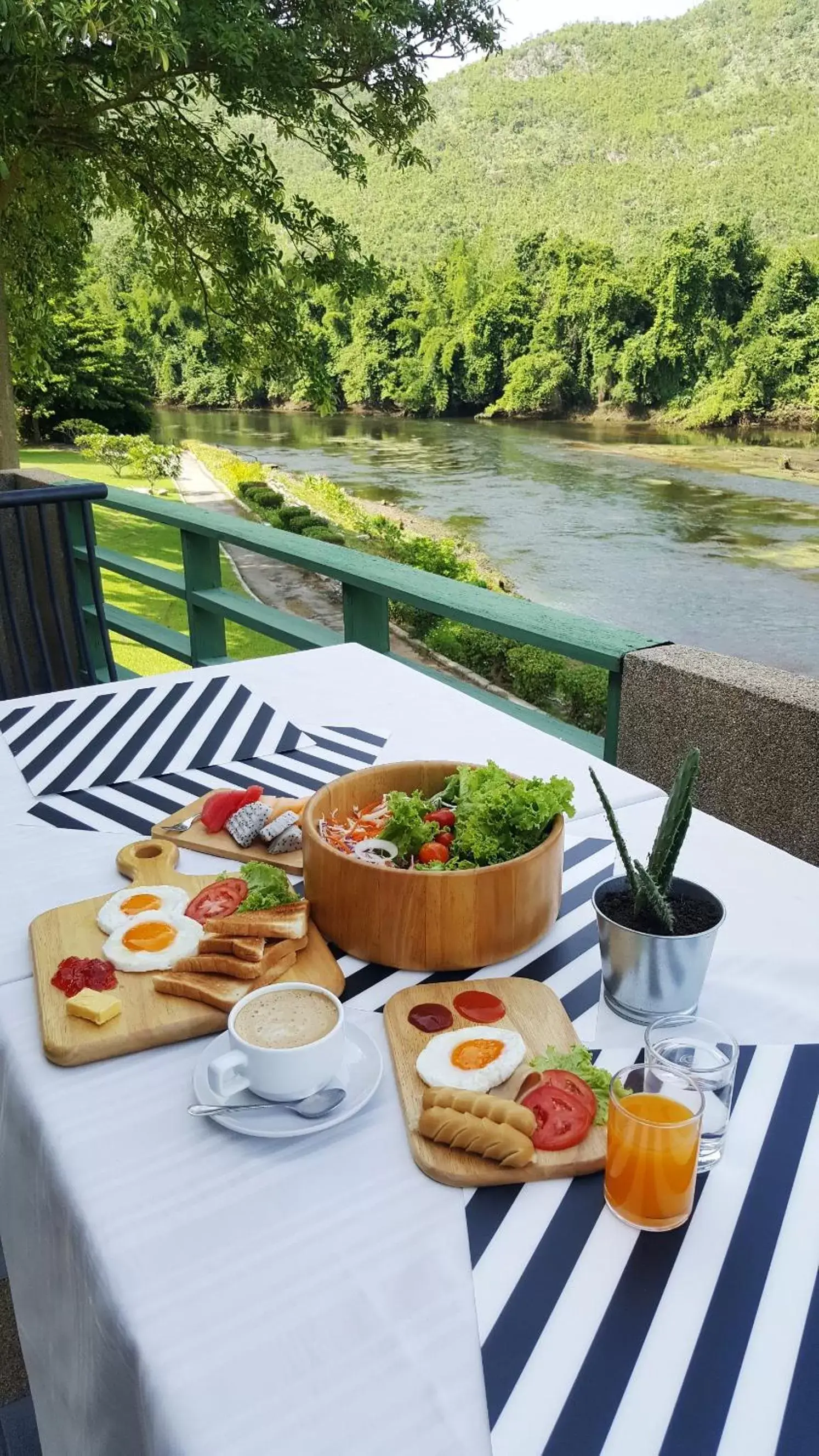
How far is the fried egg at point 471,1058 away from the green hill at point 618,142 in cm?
3295

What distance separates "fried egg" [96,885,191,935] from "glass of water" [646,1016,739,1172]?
44 cm

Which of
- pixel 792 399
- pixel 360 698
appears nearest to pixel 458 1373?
pixel 360 698

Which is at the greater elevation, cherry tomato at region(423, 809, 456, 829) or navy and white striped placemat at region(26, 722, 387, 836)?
cherry tomato at region(423, 809, 456, 829)

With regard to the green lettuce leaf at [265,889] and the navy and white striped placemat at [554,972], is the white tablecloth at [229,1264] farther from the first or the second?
the green lettuce leaf at [265,889]

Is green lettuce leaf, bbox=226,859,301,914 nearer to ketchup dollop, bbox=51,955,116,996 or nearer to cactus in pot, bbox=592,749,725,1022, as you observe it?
ketchup dollop, bbox=51,955,116,996

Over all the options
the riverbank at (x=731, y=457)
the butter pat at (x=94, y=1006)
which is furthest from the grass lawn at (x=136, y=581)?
the riverbank at (x=731, y=457)

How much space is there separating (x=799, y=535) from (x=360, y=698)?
2449cm

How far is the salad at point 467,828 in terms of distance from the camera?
891 mm

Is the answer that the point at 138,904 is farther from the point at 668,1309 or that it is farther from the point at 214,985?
the point at 668,1309

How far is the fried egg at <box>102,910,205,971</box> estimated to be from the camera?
83 cm

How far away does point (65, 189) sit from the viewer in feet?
23.7

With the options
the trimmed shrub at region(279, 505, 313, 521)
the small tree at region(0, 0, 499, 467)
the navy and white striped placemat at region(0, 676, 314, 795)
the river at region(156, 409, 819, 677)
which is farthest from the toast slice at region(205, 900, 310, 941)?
the river at region(156, 409, 819, 677)

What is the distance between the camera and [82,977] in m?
0.81

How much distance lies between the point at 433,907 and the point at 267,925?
0.48ft
